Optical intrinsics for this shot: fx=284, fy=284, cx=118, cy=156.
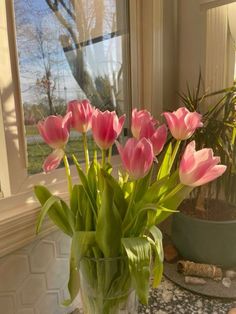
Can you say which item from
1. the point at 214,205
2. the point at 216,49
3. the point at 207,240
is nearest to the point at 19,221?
the point at 207,240

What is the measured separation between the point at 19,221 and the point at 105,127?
1.09 ft

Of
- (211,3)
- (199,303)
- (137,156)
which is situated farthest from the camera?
(211,3)

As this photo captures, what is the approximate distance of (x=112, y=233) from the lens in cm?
60

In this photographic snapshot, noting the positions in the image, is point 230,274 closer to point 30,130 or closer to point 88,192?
point 88,192

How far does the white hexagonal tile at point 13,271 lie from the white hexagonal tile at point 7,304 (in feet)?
0.07

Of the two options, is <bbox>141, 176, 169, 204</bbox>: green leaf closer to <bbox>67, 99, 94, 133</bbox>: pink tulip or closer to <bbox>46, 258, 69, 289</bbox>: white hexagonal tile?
<bbox>67, 99, 94, 133</bbox>: pink tulip

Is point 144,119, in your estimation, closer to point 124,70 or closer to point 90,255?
point 90,255

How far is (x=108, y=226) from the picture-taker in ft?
1.95

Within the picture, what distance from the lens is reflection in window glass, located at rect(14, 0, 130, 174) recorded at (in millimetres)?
778

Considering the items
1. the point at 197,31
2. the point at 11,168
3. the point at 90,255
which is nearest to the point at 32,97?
the point at 11,168

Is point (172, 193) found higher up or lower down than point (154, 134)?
lower down

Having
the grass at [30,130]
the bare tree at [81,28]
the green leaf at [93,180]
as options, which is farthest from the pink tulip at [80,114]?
the bare tree at [81,28]

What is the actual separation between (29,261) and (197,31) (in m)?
1.01

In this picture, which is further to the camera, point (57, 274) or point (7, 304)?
point (57, 274)
